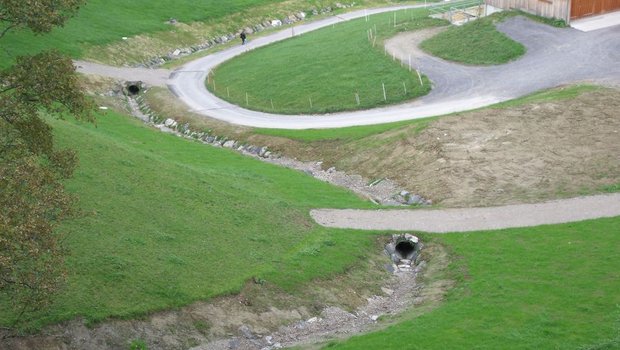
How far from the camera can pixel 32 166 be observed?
86.4ft

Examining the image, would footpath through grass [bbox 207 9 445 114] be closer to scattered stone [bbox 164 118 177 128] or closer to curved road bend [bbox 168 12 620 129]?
curved road bend [bbox 168 12 620 129]

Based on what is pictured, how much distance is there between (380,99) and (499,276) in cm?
3416

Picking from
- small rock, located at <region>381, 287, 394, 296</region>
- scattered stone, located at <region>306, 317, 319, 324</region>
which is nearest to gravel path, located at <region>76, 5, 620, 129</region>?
small rock, located at <region>381, 287, 394, 296</region>

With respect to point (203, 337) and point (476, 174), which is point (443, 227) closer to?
point (476, 174)

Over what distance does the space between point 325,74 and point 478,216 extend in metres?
35.3

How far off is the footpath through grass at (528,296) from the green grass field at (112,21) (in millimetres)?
56696

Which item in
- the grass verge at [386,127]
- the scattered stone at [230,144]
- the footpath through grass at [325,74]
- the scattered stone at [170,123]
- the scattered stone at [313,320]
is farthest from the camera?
the scattered stone at [170,123]

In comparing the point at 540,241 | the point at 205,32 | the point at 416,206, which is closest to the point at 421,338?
the point at 540,241

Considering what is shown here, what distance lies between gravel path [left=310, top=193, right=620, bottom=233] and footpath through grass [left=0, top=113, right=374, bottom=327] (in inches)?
69.9

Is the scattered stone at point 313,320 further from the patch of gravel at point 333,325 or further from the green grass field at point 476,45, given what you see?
the green grass field at point 476,45

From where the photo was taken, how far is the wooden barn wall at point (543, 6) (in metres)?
74.9

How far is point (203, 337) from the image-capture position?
33.4 m

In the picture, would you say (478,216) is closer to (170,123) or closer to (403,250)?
(403,250)

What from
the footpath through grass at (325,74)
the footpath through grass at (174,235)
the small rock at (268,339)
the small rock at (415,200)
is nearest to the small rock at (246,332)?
the small rock at (268,339)
